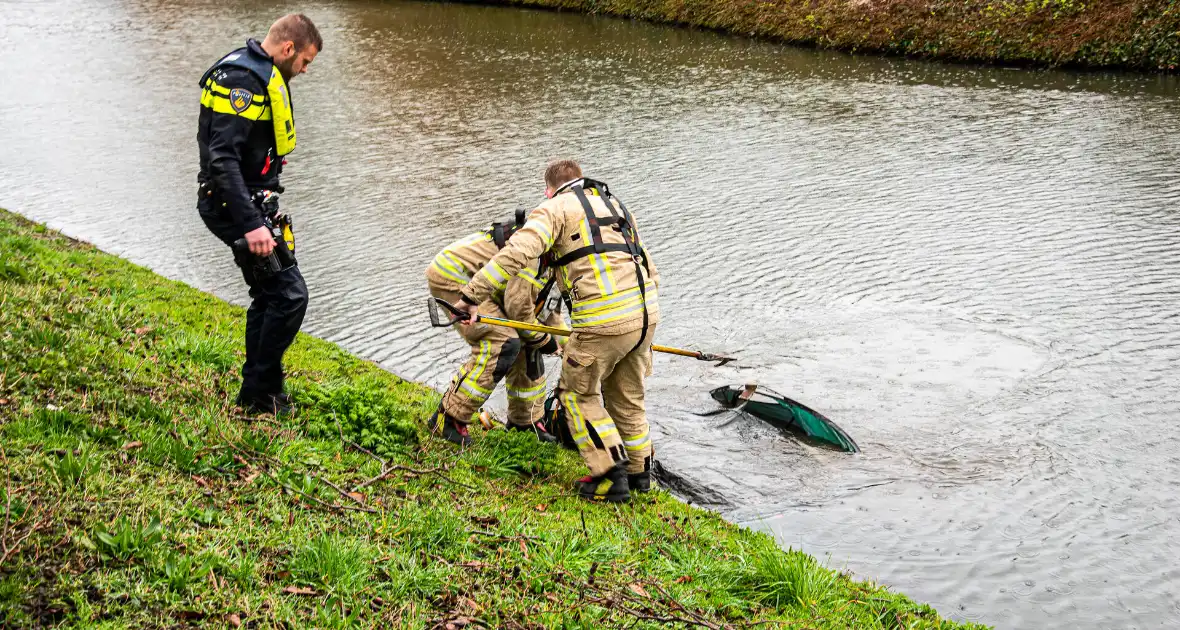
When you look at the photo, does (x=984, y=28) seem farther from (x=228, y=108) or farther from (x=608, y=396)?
(x=228, y=108)

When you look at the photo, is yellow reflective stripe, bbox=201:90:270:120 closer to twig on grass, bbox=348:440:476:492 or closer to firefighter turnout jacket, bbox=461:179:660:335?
firefighter turnout jacket, bbox=461:179:660:335

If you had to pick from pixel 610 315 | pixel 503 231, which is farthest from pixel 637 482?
pixel 503 231

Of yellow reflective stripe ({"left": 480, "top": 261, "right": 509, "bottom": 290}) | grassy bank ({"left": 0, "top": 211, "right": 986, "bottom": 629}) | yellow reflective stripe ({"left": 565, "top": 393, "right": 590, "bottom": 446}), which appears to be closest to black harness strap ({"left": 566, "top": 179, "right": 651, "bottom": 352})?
yellow reflective stripe ({"left": 480, "top": 261, "right": 509, "bottom": 290})

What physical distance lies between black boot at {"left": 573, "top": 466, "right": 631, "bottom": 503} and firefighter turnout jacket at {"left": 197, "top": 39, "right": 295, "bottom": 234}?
2.67 m

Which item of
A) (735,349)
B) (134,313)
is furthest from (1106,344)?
(134,313)

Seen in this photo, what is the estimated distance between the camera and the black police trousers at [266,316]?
5684mm

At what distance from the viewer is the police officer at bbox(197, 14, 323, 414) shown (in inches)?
215

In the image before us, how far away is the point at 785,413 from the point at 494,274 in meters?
2.93

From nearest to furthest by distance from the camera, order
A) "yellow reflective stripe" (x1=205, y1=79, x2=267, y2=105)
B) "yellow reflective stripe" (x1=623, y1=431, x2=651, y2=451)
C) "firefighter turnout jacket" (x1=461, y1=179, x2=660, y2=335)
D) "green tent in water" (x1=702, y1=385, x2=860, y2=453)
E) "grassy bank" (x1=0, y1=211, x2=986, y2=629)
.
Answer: "grassy bank" (x1=0, y1=211, x2=986, y2=629) → "yellow reflective stripe" (x1=205, y1=79, x2=267, y2=105) → "firefighter turnout jacket" (x1=461, y1=179, x2=660, y2=335) → "yellow reflective stripe" (x1=623, y1=431, x2=651, y2=451) → "green tent in water" (x1=702, y1=385, x2=860, y2=453)

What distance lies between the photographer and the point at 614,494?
6.46 meters

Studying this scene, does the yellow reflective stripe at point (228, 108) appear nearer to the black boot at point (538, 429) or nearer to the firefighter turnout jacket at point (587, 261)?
the firefighter turnout jacket at point (587, 261)

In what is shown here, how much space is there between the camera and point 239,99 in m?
5.46

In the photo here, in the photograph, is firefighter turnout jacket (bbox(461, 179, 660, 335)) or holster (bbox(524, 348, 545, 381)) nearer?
firefighter turnout jacket (bbox(461, 179, 660, 335))

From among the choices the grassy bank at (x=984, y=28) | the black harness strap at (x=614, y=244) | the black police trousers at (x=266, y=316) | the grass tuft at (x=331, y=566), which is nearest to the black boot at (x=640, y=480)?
Result: the black harness strap at (x=614, y=244)
